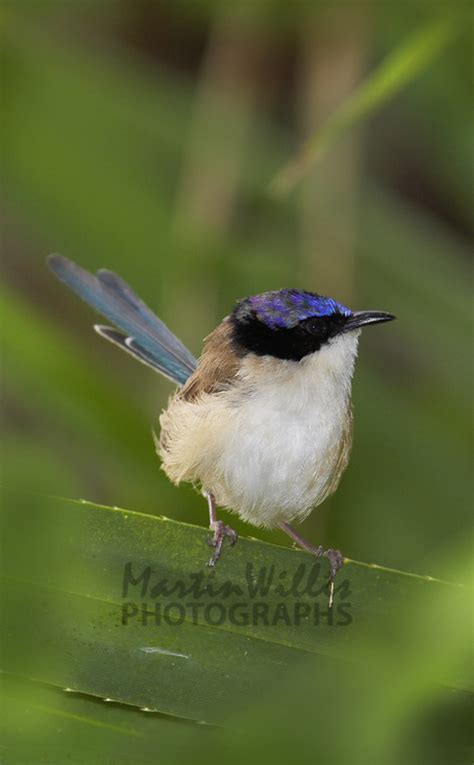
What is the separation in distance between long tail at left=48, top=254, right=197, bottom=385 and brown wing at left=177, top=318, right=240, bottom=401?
0.23 meters

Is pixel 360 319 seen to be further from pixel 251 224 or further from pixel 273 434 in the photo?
pixel 251 224

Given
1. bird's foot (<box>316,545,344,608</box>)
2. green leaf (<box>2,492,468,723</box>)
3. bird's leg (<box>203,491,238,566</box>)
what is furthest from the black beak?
green leaf (<box>2,492,468,723</box>)

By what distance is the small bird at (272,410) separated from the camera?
2732 mm

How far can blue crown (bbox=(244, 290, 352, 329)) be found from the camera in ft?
9.27

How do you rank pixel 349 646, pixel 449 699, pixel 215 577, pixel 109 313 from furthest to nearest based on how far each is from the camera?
pixel 109 313
pixel 215 577
pixel 349 646
pixel 449 699

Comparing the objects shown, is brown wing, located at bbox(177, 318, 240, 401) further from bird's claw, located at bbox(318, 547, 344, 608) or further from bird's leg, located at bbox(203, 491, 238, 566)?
bird's claw, located at bbox(318, 547, 344, 608)

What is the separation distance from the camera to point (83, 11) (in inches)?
203

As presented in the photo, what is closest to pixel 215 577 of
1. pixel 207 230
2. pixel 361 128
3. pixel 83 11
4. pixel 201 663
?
pixel 201 663

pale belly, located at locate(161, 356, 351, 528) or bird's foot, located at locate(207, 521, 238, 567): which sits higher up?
pale belly, located at locate(161, 356, 351, 528)

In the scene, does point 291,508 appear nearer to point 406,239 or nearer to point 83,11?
→ point 406,239

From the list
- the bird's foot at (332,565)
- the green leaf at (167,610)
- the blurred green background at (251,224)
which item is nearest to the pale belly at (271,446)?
the bird's foot at (332,565)

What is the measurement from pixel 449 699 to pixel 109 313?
6.89 ft

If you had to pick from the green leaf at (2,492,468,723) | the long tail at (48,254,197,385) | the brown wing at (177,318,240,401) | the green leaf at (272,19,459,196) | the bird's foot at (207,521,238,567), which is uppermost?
the green leaf at (272,19,459,196)

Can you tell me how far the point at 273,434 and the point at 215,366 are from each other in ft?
1.19
